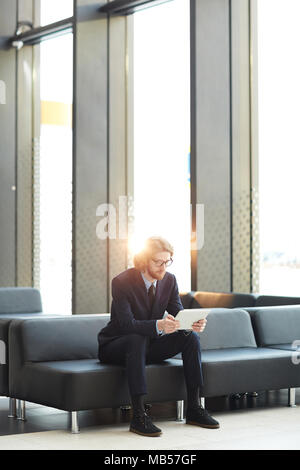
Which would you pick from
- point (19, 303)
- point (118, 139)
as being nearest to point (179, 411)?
point (19, 303)

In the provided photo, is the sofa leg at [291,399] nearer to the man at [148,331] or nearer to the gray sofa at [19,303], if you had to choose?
the man at [148,331]

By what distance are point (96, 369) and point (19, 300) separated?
13.6 feet

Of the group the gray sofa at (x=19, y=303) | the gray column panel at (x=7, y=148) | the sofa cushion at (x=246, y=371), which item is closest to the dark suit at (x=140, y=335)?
the sofa cushion at (x=246, y=371)

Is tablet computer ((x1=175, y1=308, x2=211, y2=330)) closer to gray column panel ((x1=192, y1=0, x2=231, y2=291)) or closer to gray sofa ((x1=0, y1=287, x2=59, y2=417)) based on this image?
gray column panel ((x1=192, y1=0, x2=231, y2=291))

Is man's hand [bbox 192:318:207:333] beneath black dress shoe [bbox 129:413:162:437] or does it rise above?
above

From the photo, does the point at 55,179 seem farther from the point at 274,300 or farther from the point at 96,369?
the point at 96,369

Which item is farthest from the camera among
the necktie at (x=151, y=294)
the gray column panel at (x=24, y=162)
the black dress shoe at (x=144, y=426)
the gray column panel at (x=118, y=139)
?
the gray column panel at (x=24, y=162)

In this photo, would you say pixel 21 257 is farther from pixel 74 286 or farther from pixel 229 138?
pixel 229 138

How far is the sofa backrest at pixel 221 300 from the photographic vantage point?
7020mm

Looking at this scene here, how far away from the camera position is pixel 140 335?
4664 millimetres

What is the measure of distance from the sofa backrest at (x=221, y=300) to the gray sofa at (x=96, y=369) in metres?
1.40

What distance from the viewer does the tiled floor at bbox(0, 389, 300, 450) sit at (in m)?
4.21

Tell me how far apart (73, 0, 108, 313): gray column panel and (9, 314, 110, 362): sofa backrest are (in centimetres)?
396

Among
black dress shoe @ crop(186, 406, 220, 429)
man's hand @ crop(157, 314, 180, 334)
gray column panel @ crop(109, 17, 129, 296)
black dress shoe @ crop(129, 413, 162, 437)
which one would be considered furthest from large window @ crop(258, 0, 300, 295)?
black dress shoe @ crop(129, 413, 162, 437)
